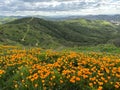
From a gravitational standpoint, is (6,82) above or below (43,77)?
below

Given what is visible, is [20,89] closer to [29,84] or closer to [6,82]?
[29,84]

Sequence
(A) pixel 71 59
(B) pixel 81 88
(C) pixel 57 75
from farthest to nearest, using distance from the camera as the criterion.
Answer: (A) pixel 71 59
(C) pixel 57 75
(B) pixel 81 88

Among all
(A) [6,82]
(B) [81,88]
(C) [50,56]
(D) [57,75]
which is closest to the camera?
(B) [81,88]

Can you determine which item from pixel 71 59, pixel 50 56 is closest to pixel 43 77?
pixel 71 59

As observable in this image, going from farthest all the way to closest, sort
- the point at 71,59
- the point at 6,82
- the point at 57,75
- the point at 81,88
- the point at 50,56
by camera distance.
→ the point at 50,56, the point at 71,59, the point at 6,82, the point at 57,75, the point at 81,88

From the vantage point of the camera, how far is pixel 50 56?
13.0 metres

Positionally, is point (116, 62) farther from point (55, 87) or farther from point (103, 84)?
point (55, 87)

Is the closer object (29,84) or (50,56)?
(29,84)

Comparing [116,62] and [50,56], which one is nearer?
[116,62]

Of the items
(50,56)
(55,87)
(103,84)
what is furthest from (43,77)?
(50,56)

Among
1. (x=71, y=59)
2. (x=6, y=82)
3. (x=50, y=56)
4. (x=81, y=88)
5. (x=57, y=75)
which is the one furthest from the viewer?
(x=50, y=56)

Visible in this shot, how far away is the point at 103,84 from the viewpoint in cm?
822

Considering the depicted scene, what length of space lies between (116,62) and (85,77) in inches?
128

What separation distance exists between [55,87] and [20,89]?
1.13 m
